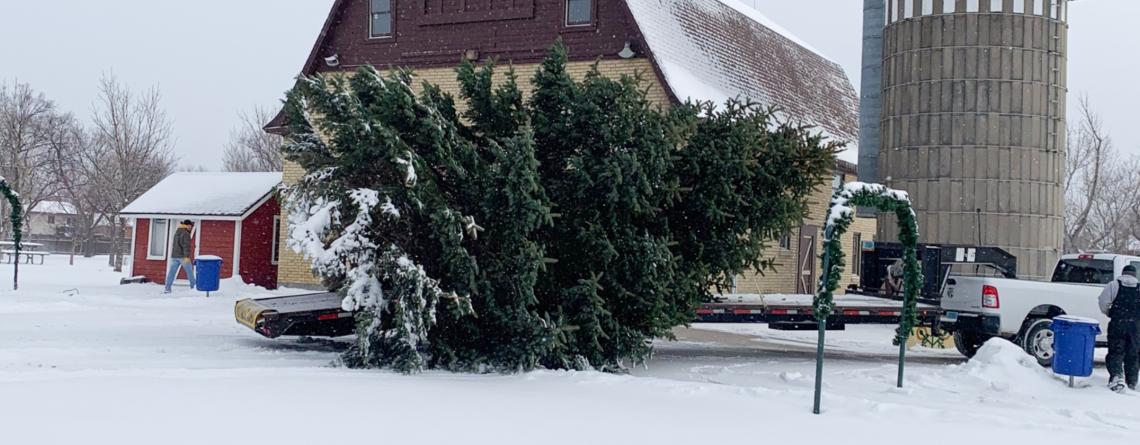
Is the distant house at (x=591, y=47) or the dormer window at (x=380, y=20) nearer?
the distant house at (x=591, y=47)

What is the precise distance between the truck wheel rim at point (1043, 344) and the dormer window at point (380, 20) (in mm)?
15509

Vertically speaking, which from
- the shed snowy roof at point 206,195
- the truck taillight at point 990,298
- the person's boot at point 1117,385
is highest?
the shed snowy roof at point 206,195

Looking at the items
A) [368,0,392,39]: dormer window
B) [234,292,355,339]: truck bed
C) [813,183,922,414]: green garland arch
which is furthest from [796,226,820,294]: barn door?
[234,292,355,339]: truck bed

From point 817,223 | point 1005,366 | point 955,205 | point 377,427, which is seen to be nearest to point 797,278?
point 817,223

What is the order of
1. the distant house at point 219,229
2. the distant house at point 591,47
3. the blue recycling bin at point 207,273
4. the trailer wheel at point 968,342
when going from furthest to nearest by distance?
1. the distant house at point 219,229
2. the blue recycling bin at point 207,273
3. the distant house at point 591,47
4. the trailer wheel at point 968,342

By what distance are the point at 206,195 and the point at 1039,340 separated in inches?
845

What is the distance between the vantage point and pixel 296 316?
12.8 metres

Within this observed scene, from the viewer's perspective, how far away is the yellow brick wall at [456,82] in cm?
2138

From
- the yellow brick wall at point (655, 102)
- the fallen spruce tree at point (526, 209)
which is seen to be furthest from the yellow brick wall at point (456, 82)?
the fallen spruce tree at point (526, 209)

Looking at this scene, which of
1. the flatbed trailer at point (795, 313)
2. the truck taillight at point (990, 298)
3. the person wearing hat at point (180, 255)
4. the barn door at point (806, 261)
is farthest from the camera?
the barn door at point (806, 261)

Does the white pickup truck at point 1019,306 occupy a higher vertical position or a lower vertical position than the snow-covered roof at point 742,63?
lower

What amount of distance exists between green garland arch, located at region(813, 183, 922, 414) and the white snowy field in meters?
0.77

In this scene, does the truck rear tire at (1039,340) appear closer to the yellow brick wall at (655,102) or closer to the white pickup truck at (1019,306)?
the white pickup truck at (1019,306)

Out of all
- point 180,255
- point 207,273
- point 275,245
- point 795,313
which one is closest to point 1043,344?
point 795,313
